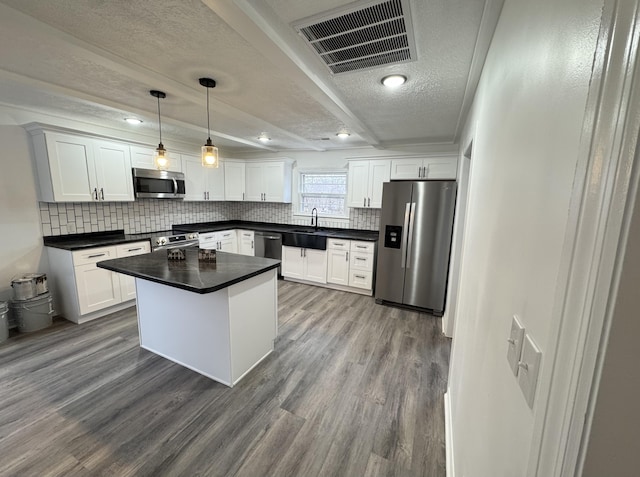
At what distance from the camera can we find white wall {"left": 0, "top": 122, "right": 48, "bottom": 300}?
9.52ft

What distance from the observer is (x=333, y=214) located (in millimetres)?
5074

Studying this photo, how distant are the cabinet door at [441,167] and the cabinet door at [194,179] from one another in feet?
12.6

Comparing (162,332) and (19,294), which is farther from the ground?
(19,294)

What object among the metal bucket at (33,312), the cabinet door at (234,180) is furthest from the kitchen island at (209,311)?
the cabinet door at (234,180)

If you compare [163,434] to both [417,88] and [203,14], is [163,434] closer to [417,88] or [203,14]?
[203,14]

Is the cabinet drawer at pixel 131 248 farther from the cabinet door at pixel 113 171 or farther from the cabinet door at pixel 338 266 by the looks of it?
the cabinet door at pixel 338 266

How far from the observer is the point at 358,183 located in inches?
172

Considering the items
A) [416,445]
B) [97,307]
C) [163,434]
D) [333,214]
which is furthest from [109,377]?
[333,214]

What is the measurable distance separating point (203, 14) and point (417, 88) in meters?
1.60

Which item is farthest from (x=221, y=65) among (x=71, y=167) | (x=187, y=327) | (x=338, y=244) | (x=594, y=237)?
(x=338, y=244)

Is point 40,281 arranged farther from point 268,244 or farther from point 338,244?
point 338,244

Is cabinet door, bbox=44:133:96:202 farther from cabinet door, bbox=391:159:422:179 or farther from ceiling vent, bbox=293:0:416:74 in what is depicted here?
cabinet door, bbox=391:159:422:179

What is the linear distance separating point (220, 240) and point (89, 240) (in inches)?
74.5

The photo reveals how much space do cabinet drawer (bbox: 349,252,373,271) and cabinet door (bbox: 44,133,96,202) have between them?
3.60 m
